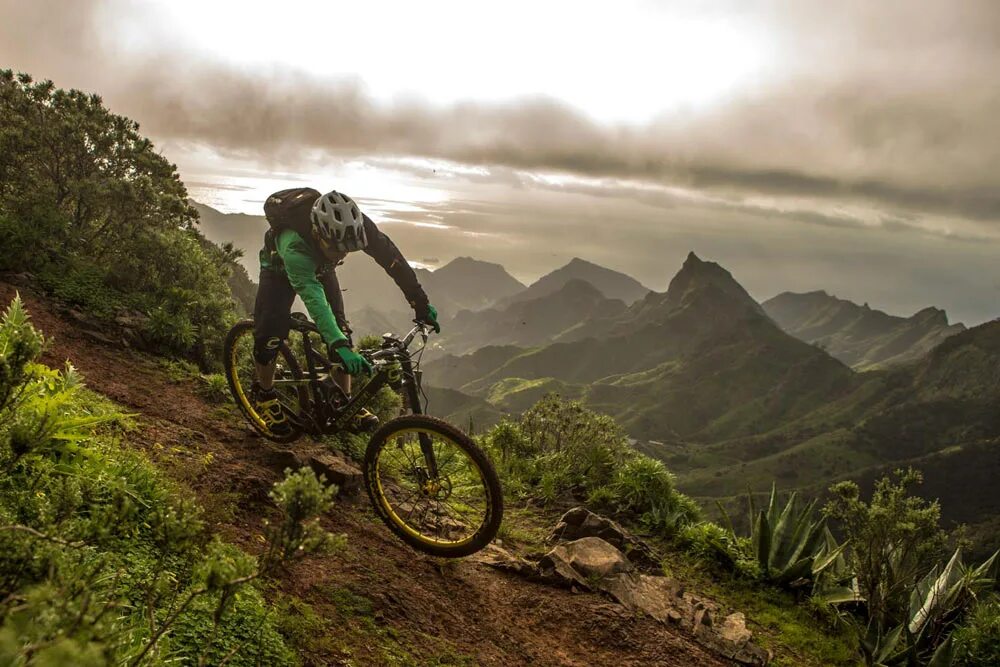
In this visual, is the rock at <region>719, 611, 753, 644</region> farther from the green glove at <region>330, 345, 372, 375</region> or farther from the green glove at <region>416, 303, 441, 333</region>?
the green glove at <region>330, 345, 372, 375</region>

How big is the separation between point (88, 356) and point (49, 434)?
657 cm

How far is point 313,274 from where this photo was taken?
18.5 ft

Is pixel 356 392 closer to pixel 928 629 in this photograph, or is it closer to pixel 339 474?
pixel 339 474

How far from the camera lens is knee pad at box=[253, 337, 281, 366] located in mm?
6445

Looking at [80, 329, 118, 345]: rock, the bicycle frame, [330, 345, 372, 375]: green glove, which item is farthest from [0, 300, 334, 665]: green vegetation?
[80, 329, 118, 345]: rock

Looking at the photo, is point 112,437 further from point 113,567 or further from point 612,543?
point 612,543

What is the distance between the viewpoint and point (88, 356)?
7977mm

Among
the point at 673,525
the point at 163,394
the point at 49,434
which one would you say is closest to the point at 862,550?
the point at 673,525

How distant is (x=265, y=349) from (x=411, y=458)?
2.32m

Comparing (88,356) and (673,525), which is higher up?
(88,356)

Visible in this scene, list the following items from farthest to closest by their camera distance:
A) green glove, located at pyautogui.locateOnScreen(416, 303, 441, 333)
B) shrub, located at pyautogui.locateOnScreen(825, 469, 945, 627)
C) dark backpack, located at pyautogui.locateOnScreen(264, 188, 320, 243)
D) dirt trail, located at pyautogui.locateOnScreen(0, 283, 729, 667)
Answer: shrub, located at pyautogui.locateOnScreen(825, 469, 945, 627), green glove, located at pyautogui.locateOnScreen(416, 303, 441, 333), dark backpack, located at pyautogui.locateOnScreen(264, 188, 320, 243), dirt trail, located at pyautogui.locateOnScreen(0, 283, 729, 667)

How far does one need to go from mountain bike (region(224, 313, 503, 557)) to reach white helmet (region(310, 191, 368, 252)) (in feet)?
3.48

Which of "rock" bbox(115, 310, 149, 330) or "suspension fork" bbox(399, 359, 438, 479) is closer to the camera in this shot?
"suspension fork" bbox(399, 359, 438, 479)

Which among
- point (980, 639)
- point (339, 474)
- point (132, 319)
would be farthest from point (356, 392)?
point (980, 639)
